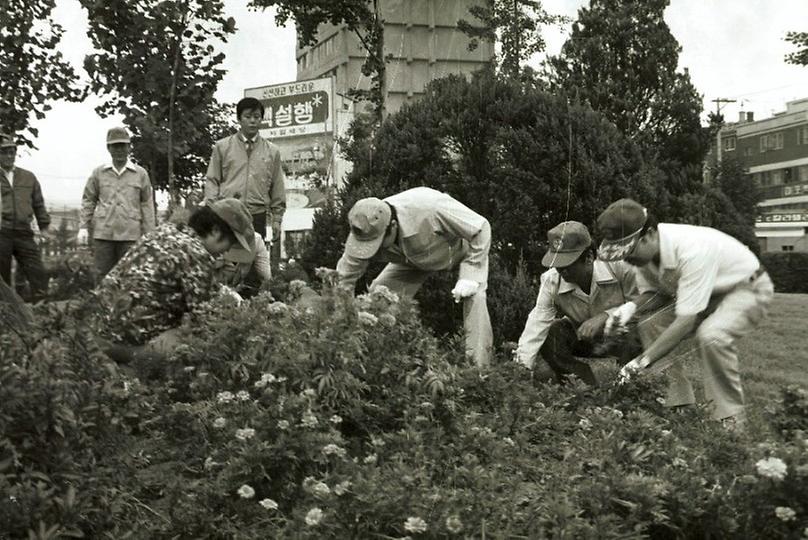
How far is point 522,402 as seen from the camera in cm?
408

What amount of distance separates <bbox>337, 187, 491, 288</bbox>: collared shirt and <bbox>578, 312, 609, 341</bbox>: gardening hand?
2.21 feet

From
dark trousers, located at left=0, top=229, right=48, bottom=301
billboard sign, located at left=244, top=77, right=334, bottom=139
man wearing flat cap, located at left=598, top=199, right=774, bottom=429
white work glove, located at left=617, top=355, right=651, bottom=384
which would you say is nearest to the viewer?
white work glove, located at left=617, top=355, right=651, bottom=384

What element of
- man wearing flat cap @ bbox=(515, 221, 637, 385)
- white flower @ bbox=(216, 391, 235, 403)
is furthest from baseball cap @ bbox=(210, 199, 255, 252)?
man wearing flat cap @ bbox=(515, 221, 637, 385)

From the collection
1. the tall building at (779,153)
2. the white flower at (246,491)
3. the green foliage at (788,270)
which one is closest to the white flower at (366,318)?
the white flower at (246,491)

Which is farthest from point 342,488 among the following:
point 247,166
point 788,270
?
point 788,270

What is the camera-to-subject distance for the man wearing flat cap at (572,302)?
17.7ft

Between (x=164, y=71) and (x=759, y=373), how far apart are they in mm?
Result: 5094

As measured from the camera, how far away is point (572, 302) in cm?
565

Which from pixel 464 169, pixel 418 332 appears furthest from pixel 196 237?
pixel 464 169

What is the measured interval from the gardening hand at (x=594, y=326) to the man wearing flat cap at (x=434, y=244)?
22.7 inches

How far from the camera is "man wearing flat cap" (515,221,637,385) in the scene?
5.38m

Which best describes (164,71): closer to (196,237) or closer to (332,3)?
(196,237)

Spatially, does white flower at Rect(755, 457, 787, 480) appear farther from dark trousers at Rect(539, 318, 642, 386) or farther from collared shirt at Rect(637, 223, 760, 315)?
dark trousers at Rect(539, 318, 642, 386)

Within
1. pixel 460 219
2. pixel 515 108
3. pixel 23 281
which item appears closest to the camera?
pixel 460 219
